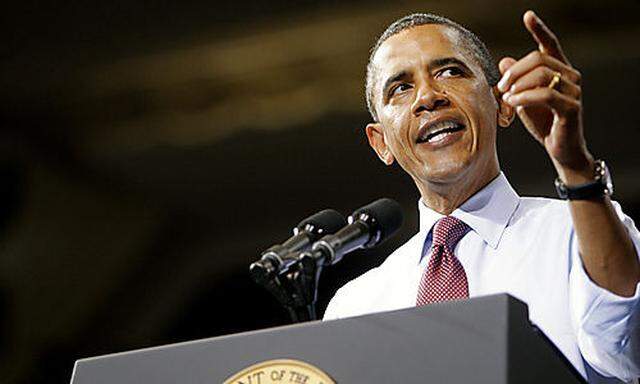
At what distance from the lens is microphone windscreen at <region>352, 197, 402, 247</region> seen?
1553 millimetres

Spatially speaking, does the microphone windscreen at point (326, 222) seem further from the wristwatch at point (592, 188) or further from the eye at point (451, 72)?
the eye at point (451, 72)

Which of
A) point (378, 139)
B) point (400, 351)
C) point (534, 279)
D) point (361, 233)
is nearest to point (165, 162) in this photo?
point (378, 139)

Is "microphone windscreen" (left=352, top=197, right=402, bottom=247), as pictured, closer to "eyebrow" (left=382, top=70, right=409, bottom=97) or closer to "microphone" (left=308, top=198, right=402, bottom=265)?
"microphone" (left=308, top=198, right=402, bottom=265)

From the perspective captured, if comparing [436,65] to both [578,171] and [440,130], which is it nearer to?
[440,130]

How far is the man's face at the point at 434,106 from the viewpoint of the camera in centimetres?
201

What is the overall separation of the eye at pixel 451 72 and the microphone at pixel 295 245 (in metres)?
0.58

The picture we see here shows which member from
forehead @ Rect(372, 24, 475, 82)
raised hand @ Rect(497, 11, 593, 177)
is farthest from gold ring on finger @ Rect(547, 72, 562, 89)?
forehead @ Rect(372, 24, 475, 82)

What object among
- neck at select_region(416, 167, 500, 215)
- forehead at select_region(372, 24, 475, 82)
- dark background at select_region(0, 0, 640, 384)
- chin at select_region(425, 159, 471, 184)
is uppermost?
dark background at select_region(0, 0, 640, 384)

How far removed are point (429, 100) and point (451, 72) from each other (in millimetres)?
102

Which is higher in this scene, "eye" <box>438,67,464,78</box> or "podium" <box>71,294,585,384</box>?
"eye" <box>438,67,464,78</box>

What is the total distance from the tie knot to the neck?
134mm

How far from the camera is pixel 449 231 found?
6.18ft

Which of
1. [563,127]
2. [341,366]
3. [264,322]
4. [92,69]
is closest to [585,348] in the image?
[563,127]

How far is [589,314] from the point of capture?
1.48 metres
